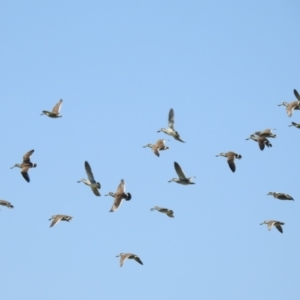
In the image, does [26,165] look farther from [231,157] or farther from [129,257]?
[231,157]

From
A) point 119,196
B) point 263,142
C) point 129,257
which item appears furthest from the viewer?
point 263,142

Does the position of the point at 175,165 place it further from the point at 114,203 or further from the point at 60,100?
the point at 60,100

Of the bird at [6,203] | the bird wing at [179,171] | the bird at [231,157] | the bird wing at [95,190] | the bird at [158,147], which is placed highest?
the bird at [158,147]

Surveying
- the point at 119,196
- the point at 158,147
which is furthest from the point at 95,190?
the point at 158,147

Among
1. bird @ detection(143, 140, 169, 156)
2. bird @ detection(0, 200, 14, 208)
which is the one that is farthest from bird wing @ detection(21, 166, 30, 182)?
bird @ detection(143, 140, 169, 156)

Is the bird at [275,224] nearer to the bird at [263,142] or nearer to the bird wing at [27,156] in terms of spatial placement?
the bird at [263,142]

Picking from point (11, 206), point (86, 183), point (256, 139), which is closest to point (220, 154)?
point (256, 139)

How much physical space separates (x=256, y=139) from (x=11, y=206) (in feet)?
39.5

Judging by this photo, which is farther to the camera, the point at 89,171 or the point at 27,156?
the point at 27,156


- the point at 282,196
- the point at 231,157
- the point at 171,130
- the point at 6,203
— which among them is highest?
the point at 171,130

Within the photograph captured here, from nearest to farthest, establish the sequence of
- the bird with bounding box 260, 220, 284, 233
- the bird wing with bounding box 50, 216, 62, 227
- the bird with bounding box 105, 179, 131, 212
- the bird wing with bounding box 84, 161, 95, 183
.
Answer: the bird with bounding box 105, 179, 131, 212
the bird wing with bounding box 50, 216, 62, 227
the bird wing with bounding box 84, 161, 95, 183
the bird with bounding box 260, 220, 284, 233

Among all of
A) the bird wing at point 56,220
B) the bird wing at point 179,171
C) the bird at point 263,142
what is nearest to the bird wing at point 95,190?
the bird wing at point 56,220

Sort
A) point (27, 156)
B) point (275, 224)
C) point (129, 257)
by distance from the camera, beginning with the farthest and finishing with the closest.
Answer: point (275, 224)
point (27, 156)
point (129, 257)

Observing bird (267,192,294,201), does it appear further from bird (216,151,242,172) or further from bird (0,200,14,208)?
bird (0,200,14,208)
